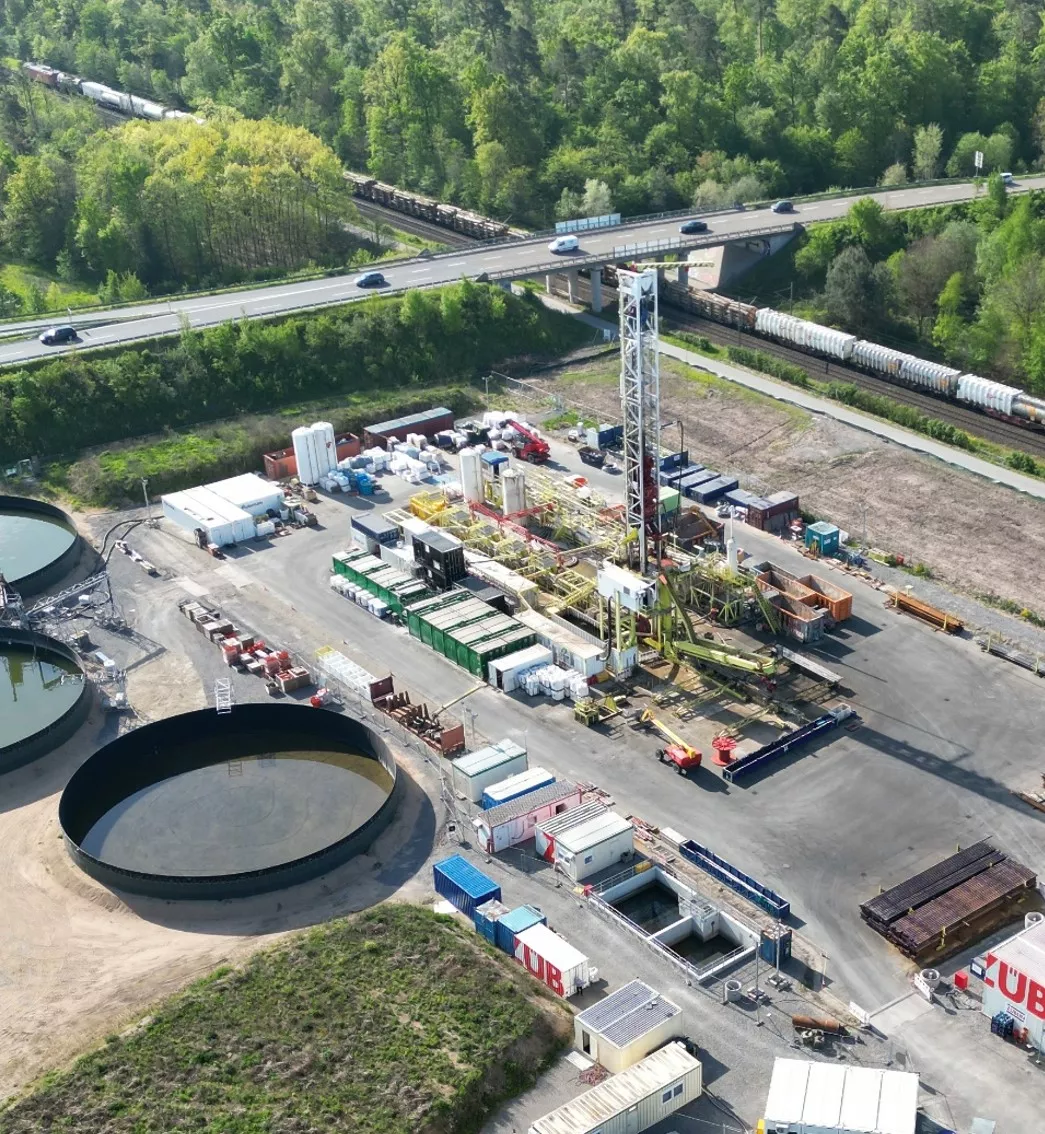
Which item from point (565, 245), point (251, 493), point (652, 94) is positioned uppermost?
point (652, 94)

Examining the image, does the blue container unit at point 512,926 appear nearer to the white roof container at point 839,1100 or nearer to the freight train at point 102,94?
the white roof container at point 839,1100

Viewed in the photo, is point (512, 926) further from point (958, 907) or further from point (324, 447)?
point (324, 447)

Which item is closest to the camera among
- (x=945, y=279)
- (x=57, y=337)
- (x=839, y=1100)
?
(x=839, y=1100)

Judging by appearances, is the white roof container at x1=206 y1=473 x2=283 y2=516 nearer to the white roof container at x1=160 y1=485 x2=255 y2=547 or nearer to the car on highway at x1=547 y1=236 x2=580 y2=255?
the white roof container at x1=160 y1=485 x2=255 y2=547

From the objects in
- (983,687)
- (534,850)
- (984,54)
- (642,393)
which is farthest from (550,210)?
(534,850)

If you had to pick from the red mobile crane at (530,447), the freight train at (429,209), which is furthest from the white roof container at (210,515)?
the freight train at (429,209)

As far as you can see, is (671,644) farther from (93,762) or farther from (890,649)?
(93,762)

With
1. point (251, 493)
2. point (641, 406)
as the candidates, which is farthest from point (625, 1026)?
point (251, 493)
